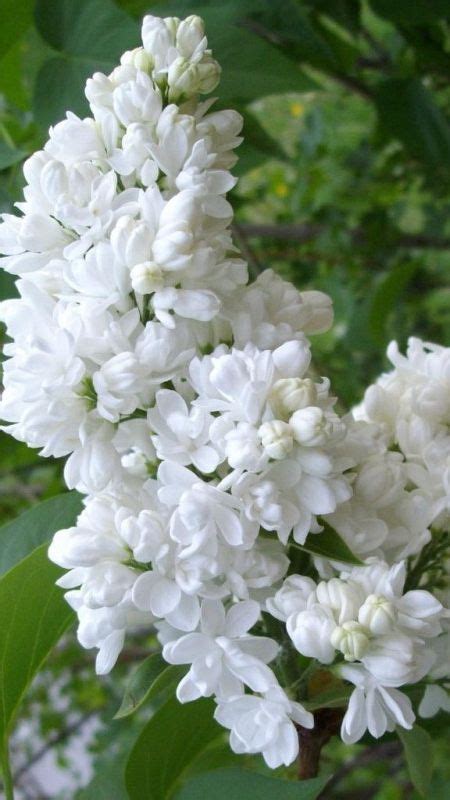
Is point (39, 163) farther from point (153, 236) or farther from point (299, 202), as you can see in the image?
point (299, 202)

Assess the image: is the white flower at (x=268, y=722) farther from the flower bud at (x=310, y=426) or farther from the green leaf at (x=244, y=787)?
the flower bud at (x=310, y=426)

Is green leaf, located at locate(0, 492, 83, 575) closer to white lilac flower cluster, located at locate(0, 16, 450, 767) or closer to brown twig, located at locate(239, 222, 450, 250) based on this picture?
white lilac flower cluster, located at locate(0, 16, 450, 767)

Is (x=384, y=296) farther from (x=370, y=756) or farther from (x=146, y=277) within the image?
(x=146, y=277)

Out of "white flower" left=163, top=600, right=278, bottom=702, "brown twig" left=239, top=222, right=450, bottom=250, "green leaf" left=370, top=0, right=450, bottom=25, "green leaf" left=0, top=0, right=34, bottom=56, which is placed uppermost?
"green leaf" left=0, top=0, right=34, bottom=56

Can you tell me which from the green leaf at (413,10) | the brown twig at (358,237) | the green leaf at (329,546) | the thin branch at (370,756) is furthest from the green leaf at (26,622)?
the brown twig at (358,237)

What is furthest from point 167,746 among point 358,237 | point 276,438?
point 358,237

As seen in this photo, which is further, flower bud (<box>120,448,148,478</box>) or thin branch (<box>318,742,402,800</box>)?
thin branch (<box>318,742,402,800</box>)

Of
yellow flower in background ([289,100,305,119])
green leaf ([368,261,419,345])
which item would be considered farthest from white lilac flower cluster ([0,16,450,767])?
yellow flower in background ([289,100,305,119])

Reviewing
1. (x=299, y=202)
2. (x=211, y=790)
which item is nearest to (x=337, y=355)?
(x=299, y=202)
